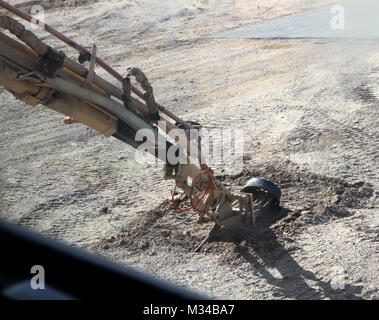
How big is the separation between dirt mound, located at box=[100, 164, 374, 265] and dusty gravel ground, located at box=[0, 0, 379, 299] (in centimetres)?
1

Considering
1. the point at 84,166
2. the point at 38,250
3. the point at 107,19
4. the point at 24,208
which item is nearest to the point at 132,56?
the point at 107,19

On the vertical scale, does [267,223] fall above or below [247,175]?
below

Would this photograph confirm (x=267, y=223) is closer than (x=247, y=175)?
Yes

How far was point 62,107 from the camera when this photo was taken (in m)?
5.05

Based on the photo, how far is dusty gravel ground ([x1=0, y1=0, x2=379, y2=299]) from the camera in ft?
20.2

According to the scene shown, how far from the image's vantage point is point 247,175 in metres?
8.20

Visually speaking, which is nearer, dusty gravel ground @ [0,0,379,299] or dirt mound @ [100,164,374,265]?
dusty gravel ground @ [0,0,379,299]

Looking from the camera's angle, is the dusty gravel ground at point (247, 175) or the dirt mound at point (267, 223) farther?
the dirt mound at point (267, 223)

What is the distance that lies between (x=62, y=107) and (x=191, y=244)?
2.38 metres

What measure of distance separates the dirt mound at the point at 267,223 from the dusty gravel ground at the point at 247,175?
0.04 feet

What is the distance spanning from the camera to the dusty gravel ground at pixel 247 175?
6168mm

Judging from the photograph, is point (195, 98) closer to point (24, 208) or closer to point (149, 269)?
point (24, 208)

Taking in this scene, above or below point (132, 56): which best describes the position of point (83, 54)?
below

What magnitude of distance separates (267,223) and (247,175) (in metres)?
1.33
